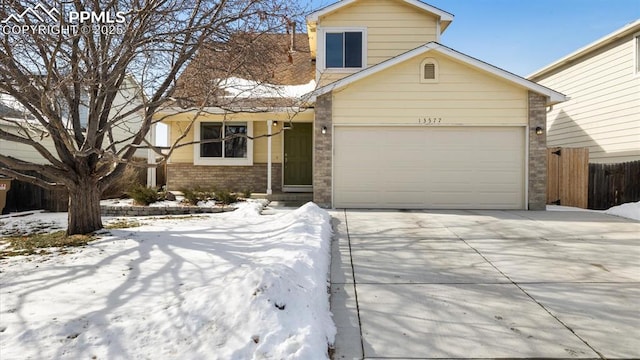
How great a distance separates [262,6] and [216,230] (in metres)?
3.98

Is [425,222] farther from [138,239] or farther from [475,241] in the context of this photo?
[138,239]

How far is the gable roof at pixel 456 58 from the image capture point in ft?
34.7

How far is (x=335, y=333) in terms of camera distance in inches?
139

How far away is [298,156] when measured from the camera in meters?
13.8

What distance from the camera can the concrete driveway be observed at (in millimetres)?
3330

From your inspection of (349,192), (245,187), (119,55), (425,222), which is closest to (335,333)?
(119,55)

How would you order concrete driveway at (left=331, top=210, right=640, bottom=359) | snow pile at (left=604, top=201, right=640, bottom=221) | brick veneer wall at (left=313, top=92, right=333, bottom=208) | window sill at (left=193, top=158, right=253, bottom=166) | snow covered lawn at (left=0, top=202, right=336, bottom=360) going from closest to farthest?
snow covered lawn at (left=0, top=202, right=336, bottom=360)
concrete driveway at (left=331, top=210, right=640, bottom=359)
snow pile at (left=604, top=201, right=640, bottom=221)
brick veneer wall at (left=313, top=92, right=333, bottom=208)
window sill at (left=193, top=158, right=253, bottom=166)

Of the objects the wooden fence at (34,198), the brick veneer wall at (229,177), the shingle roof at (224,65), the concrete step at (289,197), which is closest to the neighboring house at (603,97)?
the concrete step at (289,197)

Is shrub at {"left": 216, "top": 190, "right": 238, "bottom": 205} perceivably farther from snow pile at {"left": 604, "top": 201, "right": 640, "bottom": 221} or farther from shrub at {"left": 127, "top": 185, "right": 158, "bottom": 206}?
snow pile at {"left": 604, "top": 201, "right": 640, "bottom": 221}

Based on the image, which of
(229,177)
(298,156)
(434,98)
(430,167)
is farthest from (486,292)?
(229,177)

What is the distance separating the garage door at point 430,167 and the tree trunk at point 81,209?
592 cm

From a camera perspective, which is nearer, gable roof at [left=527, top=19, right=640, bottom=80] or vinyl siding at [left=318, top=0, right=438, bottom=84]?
gable roof at [left=527, top=19, right=640, bottom=80]

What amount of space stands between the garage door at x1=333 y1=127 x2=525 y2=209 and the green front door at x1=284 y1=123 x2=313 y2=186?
2.84 meters

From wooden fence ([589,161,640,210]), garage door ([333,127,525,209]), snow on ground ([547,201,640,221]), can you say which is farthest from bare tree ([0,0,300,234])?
wooden fence ([589,161,640,210])
